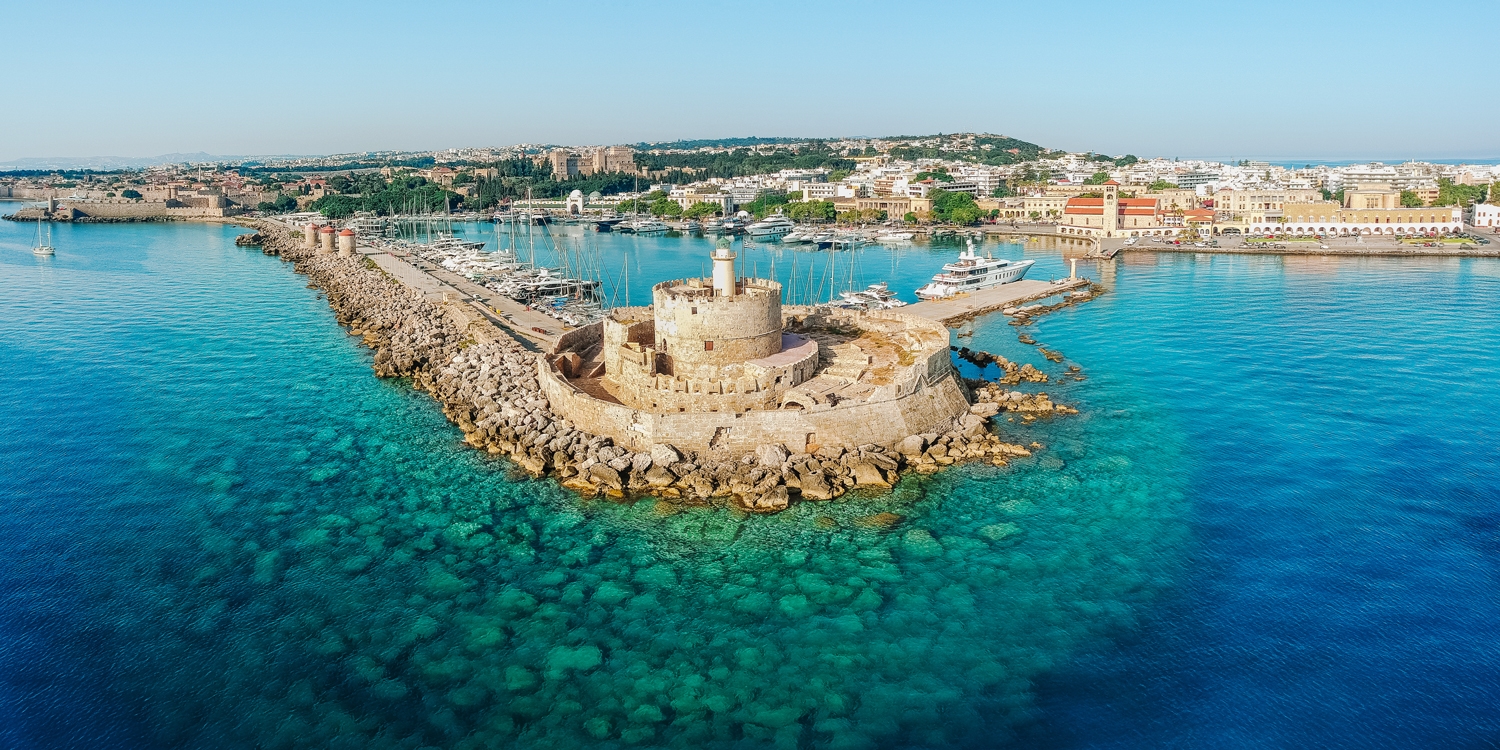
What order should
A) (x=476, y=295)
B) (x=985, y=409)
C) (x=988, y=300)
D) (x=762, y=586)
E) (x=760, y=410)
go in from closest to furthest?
(x=762, y=586) < (x=760, y=410) < (x=985, y=409) < (x=988, y=300) < (x=476, y=295)

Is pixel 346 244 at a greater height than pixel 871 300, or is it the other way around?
pixel 346 244

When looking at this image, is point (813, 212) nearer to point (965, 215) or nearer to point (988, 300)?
point (965, 215)

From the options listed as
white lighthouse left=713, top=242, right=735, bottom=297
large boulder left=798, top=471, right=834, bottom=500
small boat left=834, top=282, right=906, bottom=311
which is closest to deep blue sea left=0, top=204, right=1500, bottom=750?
large boulder left=798, top=471, right=834, bottom=500

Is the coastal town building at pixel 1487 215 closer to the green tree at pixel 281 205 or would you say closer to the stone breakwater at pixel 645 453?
the stone breakwater at pixel 645 453

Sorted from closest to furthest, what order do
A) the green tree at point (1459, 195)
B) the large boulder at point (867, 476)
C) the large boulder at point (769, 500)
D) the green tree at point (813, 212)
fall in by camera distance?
the large boulder at point (769, 500) → the large boulder at point (867, 476) → the green tree at point (1459, 195) → the green tree at point (813, 212)

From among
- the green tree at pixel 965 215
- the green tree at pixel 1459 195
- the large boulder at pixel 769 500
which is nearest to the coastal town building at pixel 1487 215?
the green tree at pixel 1459 195

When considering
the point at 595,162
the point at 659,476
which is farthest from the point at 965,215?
the point at 595,162
